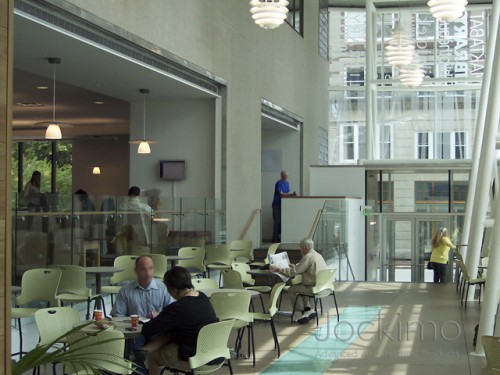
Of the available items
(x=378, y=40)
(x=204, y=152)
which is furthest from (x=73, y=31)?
(x=378, y=40)

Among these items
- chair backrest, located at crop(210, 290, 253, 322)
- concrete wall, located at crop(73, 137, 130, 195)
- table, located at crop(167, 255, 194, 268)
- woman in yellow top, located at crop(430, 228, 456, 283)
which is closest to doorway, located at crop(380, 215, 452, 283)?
woman in yellow top, located at crop(430, 228, 456, 283)

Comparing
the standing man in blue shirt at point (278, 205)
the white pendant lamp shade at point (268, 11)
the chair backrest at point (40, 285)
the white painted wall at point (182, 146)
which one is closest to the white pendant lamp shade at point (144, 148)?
the white painted wall at point (182, 146)

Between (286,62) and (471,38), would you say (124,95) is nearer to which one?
(286,62)

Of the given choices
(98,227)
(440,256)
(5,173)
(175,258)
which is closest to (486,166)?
(175,258)

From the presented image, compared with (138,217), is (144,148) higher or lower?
higher

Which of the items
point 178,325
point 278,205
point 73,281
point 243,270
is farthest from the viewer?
point 278,205

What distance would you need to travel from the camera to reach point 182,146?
1552 centimetres

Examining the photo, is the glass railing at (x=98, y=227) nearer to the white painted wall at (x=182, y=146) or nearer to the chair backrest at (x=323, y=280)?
the white painted wall at (x=182, y=146)

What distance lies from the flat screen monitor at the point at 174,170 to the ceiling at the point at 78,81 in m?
1.21

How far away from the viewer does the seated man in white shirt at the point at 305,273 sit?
1170 centimetres

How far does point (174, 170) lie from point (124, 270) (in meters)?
4.77

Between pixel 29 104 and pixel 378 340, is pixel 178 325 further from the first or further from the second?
pixel 29 104

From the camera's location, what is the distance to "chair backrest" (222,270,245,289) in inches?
397

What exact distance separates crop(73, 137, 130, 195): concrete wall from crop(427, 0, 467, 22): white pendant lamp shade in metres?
13.5
